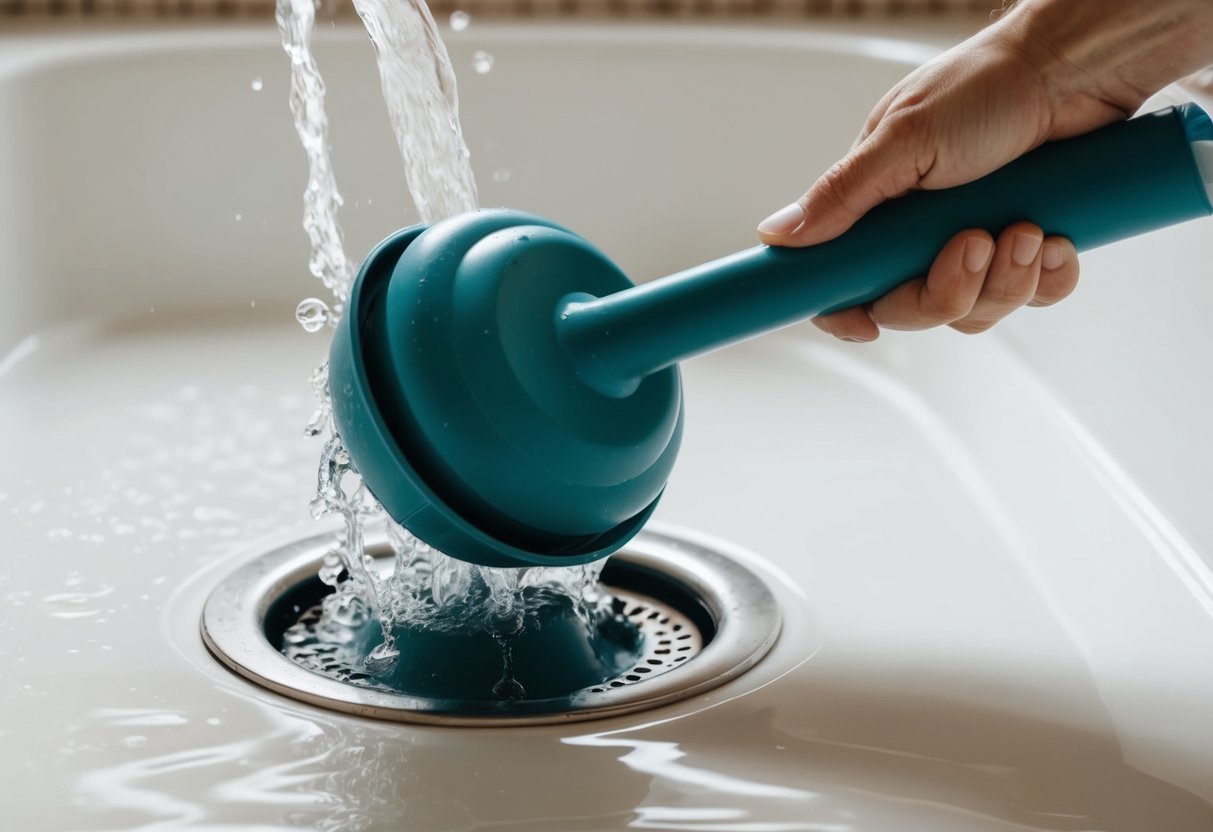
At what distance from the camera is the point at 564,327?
1.81 ft

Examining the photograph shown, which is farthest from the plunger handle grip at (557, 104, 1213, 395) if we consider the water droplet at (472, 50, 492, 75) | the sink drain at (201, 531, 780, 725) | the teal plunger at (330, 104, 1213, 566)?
the water droplet at (472, 50, 492, 75)

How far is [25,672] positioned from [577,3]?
2.79 feet

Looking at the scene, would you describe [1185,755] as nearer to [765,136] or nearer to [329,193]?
[329,193]

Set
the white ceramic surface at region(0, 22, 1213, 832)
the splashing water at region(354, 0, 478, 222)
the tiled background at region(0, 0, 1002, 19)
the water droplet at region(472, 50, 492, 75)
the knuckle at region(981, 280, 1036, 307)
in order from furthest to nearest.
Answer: the tiled background at region(0, 0, 1002, 19) < the water droplet at region(472, 50, 492, 75) < the splashing water at region(354, 0, 478, 222) < the knuckle at region(981, 280, 1036, 307) < the white ceramic surface at region(0, 22, 1213, 832)

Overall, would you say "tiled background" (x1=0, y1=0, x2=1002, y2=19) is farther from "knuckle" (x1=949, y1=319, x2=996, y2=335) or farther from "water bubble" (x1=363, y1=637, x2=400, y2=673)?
"water bubble" (x1=363, y1=637, x2=400, y2=673)

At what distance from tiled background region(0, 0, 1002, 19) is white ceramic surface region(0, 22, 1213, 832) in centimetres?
7

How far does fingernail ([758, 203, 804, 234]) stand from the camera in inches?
22.1

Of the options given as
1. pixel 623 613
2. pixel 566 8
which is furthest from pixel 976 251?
pixel 566 8

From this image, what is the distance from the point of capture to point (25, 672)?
59cm

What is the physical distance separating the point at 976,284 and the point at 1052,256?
0.10ft

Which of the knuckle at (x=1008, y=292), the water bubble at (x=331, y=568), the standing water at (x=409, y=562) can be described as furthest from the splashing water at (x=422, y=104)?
the knuckle at (x=1008, y=292)

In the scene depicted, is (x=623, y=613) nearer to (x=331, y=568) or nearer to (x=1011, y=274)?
(x=331, y=568)

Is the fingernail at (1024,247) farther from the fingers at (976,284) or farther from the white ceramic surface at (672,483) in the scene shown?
the white ceramic surface at (672,483)

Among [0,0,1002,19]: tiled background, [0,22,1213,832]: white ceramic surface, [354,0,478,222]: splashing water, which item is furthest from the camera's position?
[0,0,1002,19]: tiled background
